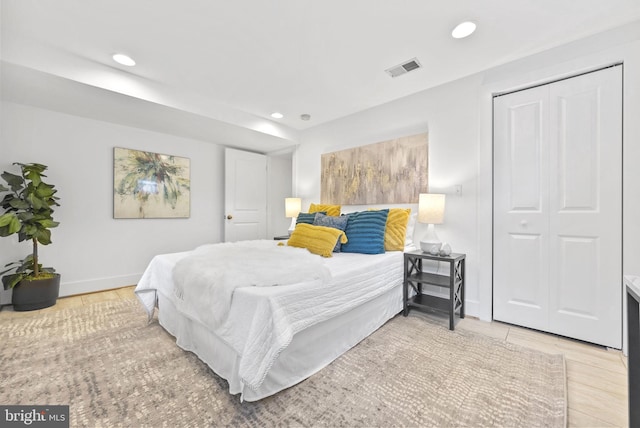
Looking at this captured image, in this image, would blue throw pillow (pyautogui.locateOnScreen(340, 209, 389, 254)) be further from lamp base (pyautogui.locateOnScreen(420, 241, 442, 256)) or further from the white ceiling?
the white ceiling

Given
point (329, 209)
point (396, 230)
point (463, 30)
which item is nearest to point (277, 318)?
point (396, 230)

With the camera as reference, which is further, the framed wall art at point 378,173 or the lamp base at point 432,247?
the framed wall art at point 378,173

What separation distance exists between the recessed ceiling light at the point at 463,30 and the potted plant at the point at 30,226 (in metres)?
4.11

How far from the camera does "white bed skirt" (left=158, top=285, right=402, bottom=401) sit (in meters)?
1.44

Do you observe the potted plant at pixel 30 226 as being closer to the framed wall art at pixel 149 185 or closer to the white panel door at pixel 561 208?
the framed wall art at pixel 149 185

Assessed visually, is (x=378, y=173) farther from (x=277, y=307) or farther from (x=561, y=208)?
(x=277, y=307)

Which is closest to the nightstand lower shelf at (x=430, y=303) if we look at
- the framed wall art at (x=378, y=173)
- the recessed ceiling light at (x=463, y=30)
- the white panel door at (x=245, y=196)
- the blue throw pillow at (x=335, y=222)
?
the blue throw pillow at (x=335, y=222)

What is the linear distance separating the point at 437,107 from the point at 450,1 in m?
1.23

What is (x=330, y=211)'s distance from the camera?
3480 millimetres

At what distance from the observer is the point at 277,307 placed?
4.50ft

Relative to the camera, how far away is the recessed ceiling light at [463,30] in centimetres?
193

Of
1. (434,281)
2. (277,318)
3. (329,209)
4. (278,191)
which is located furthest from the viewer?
(278,191)

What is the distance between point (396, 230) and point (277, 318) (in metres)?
1.81

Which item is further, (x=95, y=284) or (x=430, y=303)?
(x=95, y=284)
